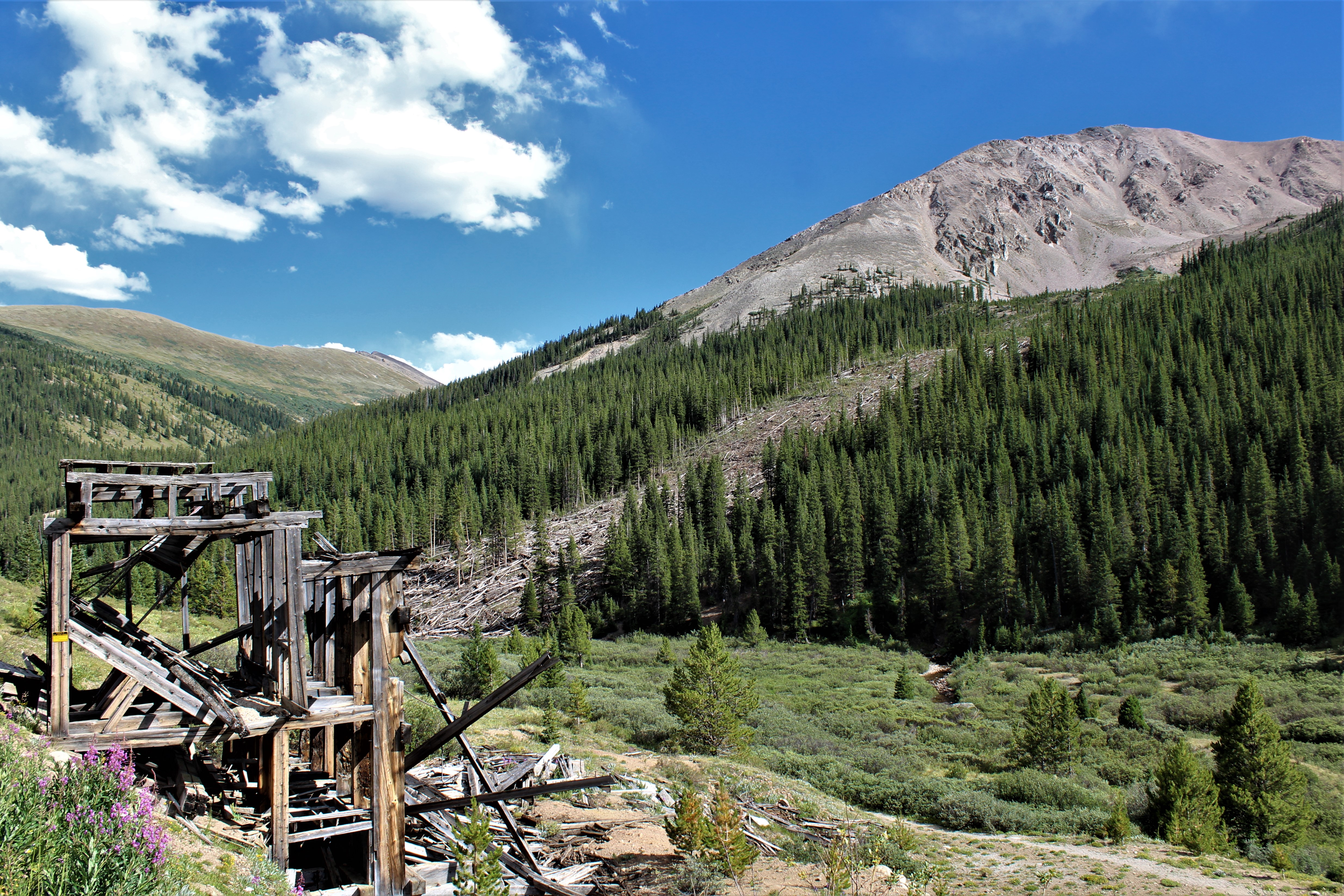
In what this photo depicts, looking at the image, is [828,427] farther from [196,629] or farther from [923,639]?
[196,629]

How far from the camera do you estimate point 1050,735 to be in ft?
92.8

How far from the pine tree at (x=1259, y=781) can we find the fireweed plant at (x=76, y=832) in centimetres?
2858

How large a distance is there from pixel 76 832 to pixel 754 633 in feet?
195

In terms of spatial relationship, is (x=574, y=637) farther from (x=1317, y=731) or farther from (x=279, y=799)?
(x=279, y=799)

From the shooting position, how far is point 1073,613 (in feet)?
202

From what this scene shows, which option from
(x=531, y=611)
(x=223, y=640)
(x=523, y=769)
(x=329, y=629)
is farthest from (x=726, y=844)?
(x=531, y=611)

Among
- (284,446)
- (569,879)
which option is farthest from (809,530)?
(284,446)

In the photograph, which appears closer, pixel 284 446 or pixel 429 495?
pixel 429 495

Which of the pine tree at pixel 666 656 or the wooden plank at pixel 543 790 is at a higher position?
the wooden plank at pixel 543 790

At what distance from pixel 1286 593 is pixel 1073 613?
1502 cm

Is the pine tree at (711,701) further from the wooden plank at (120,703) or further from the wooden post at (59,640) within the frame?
the wooden post at (59,640)

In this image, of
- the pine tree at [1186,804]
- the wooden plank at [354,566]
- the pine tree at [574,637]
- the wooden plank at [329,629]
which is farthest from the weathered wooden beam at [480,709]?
the pine tree at [574,637]

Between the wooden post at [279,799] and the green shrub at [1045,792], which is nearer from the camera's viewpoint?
the wooden post at [279,799]

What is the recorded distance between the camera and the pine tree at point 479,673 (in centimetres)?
3130
